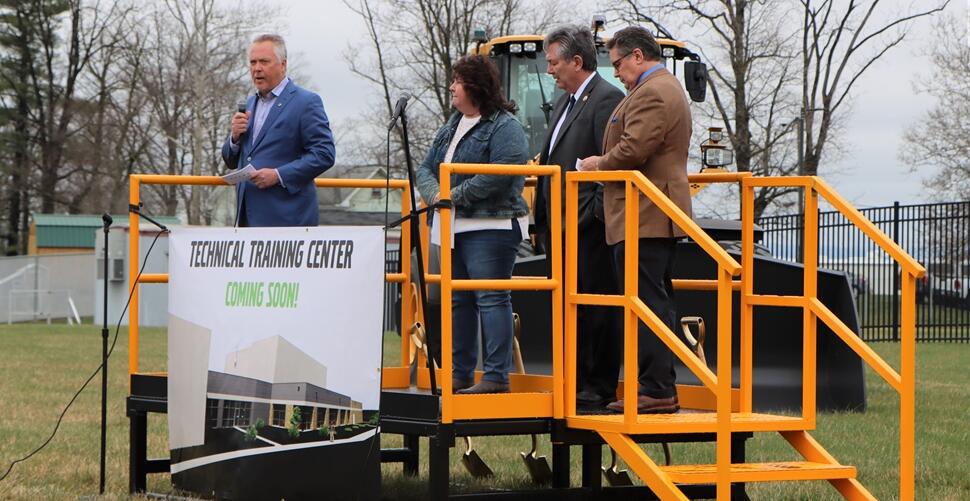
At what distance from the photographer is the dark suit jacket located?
6.70 metres

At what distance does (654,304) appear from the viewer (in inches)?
248

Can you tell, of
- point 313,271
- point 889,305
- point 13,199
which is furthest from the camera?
point 13,199

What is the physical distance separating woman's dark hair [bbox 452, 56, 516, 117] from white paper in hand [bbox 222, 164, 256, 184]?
3.70 feet

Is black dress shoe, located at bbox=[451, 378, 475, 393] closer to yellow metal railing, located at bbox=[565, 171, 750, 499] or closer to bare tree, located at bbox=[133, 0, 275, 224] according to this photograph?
yellow metal railing, located at bbox=[565, 171, 750, 499]

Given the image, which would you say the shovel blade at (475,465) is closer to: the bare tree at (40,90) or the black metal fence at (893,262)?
the black metal fence at (893,262)

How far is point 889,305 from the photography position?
25.0 meters

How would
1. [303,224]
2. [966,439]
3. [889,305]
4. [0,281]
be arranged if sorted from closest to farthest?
[303,224], [966,439], [889,305], [0,281]

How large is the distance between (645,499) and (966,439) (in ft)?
13.5

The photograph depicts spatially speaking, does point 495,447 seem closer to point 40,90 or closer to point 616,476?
point 616,476

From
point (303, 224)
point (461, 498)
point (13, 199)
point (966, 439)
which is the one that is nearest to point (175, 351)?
point (303, 224)

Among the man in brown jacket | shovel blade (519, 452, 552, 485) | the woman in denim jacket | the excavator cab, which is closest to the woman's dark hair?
the woman in denim jacket

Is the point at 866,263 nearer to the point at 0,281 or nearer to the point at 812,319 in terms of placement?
the point at 812,319

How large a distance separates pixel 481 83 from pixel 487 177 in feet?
1.78

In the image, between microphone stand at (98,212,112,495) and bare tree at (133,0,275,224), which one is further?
bare tree at (133,0,275,224)
